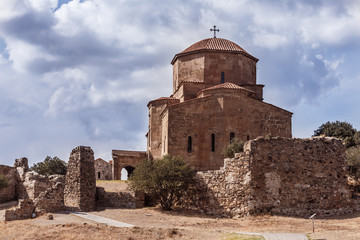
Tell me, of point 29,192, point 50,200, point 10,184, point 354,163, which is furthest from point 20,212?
point 354,163

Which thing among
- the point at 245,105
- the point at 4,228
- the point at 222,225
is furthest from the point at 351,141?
the point at 4,228

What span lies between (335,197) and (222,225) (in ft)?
16.6

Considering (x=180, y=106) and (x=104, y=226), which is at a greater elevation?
(x=180, y=106)

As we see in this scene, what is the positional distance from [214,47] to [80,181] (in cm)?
1575

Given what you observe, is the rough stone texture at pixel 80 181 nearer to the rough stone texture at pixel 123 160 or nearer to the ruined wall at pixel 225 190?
the ruined wall at pixel 225 190

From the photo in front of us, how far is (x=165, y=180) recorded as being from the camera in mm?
18859

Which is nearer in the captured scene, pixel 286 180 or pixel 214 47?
pixel 286 180

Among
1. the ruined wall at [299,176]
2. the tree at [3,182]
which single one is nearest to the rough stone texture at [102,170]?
the tree at [3,182]

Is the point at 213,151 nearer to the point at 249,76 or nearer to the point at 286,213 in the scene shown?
the point at 249,76

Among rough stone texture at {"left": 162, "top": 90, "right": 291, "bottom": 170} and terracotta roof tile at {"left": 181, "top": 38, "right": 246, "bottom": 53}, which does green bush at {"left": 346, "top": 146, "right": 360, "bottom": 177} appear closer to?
rough stone texture at {"left": 162, "top": 90, "right": 291, "bottom": 170}

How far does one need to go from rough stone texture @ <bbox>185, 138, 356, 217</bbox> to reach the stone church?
8.53m

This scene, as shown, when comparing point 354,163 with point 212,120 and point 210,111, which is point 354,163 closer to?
point 212,120

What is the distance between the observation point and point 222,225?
615 inches

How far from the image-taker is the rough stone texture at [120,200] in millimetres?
19844
